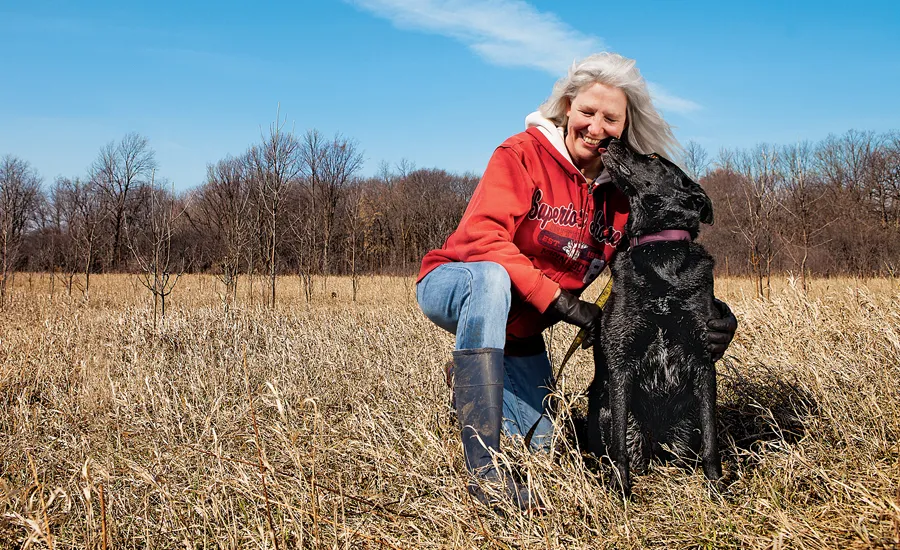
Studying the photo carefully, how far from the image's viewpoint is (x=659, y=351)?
2.07 m

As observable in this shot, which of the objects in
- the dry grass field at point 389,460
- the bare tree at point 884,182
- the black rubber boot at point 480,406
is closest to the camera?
the dry grass field at point 389,460

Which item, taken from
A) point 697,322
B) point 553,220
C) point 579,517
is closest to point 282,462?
point 579,517

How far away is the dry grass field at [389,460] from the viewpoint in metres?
1.76

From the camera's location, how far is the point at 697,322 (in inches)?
81.0

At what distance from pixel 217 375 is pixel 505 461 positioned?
9.67 ft

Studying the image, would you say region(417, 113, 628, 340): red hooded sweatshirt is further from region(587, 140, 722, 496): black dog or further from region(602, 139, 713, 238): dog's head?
region(587, 140, 722, 496): black dog

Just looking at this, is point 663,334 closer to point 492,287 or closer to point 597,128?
point 492,287

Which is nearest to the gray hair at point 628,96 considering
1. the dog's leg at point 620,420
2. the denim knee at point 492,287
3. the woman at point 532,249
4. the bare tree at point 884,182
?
the woman at point 532,249

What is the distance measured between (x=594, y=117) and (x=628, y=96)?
0.71ft

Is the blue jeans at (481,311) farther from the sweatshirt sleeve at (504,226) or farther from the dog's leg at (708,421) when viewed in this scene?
the dog's leg at (708,421)

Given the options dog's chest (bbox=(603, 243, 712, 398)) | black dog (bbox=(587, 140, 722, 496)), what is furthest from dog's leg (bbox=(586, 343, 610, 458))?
dog's chest (bbox=(603, 243, 712, 398))

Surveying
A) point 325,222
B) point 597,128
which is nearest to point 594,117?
point 597,128

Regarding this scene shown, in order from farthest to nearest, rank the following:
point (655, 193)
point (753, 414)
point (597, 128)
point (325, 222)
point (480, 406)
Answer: point (325, 222) → point (753, 414) → point (597, 128) → point (655, 193) → point (480, 406)

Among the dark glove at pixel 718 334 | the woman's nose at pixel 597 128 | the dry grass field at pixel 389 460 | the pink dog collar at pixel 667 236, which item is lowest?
the dry grass field at pixel 389 460
